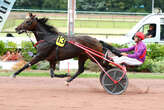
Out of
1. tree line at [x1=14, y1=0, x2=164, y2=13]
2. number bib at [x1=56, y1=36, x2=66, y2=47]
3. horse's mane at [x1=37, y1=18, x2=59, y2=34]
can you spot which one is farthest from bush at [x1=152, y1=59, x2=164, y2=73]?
tree line at [x1=14, y1=0, x2=164, y2=13]

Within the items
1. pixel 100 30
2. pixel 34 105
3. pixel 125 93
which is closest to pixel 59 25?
pixel 100 30

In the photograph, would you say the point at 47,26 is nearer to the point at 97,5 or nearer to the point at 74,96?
the point at 74,96

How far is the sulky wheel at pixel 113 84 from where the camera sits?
773 centimetres

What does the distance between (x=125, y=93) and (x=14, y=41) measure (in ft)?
24.2

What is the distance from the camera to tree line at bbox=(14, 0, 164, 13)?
17.3 metres

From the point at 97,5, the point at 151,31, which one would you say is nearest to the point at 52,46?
the point at 151,31

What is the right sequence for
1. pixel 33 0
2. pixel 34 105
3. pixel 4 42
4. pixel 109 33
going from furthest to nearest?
pixel 33 0
pixel 109 33
pixel 4 42
pixel 34 105

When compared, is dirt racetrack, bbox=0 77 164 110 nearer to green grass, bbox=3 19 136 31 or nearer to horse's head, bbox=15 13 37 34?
horse's head, bbox=15 13 37 34

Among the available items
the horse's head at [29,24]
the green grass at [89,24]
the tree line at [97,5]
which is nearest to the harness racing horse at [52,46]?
the horse's head at [29,24]

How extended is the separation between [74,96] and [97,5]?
10.4m

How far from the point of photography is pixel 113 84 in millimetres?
7742

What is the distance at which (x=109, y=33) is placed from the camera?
15.6 m

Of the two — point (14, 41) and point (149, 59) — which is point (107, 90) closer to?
point (149, 59)

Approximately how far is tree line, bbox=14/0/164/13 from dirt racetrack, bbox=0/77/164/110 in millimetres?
8011
